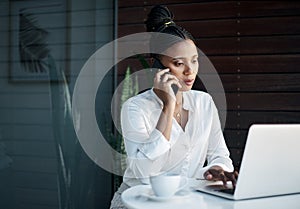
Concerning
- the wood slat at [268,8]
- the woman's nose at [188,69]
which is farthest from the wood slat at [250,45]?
the woman's nose at [188,69]

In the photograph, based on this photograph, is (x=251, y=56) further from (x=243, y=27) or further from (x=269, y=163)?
(x=269, y=163)

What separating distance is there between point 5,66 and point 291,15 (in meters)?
1.90

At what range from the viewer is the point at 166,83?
1806 millimetres

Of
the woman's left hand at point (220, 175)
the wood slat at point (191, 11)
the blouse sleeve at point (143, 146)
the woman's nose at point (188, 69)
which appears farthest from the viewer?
the wood slat at point (191, 11)

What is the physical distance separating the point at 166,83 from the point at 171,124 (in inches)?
6.4

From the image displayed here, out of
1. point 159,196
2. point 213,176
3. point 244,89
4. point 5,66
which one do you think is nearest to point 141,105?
point 213,176

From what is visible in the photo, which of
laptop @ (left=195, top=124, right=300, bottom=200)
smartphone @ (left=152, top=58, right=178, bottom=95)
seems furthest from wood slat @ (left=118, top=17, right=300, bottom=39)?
laptop @ (left=195, top=124, right=300, bottom=200)

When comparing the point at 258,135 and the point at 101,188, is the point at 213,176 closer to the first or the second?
the point at 258,135

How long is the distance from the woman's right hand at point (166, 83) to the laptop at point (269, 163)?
511mm

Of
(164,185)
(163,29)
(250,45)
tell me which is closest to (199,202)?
(164,185)

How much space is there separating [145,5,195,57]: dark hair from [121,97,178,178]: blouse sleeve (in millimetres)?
306

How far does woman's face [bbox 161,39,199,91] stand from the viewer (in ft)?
6.07

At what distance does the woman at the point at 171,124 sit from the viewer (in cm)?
176

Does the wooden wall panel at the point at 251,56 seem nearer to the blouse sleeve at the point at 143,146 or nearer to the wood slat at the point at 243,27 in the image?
the wood slat at the point at 243,27
